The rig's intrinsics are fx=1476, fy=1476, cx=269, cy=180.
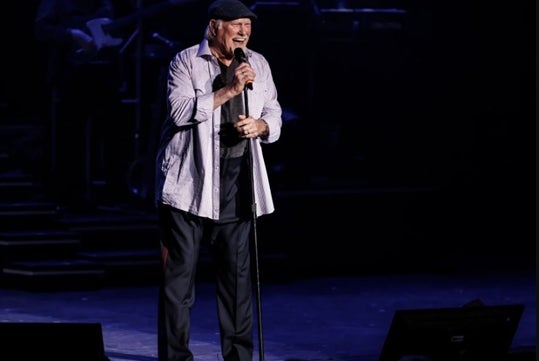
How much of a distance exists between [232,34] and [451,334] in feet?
→ 5.30

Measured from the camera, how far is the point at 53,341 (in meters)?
5.29

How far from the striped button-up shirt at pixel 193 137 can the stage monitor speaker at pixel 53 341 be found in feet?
3.96

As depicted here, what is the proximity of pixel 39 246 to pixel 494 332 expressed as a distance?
199 inches

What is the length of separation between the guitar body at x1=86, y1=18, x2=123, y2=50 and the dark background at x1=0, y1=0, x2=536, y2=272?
0.98 ft

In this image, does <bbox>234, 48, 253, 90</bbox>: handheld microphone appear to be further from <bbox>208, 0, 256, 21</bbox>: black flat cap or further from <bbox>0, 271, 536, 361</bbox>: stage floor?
<bbox>0, 271, 536, 361</bbox>: stage floor

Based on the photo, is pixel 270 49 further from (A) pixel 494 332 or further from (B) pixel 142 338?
(A) pixel 494 332

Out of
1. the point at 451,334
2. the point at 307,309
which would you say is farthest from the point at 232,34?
the point at 307,309

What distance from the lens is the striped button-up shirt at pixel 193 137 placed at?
6379 millimetres

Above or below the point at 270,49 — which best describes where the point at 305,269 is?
below

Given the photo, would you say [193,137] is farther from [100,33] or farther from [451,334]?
[100,33]

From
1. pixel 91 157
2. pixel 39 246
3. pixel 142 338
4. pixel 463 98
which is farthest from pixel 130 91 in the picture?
pixel 142 338

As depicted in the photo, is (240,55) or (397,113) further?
(397,113)

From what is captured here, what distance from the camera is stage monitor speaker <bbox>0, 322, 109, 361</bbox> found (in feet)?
17.2

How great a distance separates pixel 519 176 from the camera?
472 inches
